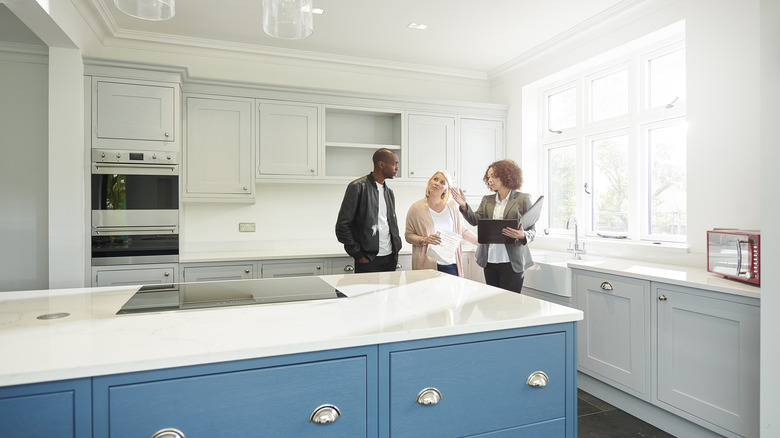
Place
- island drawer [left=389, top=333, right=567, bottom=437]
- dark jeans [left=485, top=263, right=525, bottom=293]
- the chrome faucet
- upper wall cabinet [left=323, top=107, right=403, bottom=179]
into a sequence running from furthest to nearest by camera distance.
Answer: upper wall cabinet [left=323, top=107, right=403, bottom=179] → the chrome faucet → dark jeans [left=485, top=263, right=525, bottom=293] → island drawer [left=389, top=333, right=567, bottom=437]

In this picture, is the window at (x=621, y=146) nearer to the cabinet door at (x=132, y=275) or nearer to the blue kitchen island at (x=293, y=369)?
the blue kitchen island at (x=293, y=369)

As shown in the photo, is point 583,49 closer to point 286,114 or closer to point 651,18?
point 651,18

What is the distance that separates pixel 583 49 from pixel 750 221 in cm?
196

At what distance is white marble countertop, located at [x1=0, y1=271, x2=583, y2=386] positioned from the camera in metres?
0.98

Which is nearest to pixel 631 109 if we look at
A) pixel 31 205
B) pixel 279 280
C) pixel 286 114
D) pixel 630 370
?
pixel 630 370

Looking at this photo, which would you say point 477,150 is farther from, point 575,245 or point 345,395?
point 345,395

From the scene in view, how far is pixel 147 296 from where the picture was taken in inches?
64.6

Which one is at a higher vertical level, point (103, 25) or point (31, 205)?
point (103, 25)

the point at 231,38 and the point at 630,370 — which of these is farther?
the point at 231,38

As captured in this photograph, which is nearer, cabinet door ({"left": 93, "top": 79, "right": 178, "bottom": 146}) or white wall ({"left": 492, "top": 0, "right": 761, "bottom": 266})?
white wall ({"left": 492, "top": 0, "right": 761, "bottom": 266})

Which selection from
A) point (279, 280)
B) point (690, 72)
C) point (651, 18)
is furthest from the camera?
point (651, 18)

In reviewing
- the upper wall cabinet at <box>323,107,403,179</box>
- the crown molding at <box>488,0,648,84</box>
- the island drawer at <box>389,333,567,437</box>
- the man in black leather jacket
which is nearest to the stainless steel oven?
the man in black leather jacket

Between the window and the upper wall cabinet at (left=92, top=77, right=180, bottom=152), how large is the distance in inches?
133

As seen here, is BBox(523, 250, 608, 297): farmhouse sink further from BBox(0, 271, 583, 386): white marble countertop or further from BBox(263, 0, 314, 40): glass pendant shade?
BBox(263, 0, 314, 40): glass pendant shade
